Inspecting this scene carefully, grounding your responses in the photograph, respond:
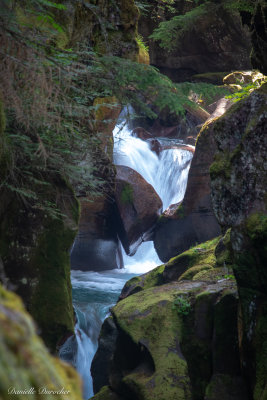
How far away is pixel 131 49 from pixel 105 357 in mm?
6903

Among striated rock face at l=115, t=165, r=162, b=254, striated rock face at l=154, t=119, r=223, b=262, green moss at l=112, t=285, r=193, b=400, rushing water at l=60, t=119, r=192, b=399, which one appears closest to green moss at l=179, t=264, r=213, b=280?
green moss at l=112, t=285, r=193, b=400

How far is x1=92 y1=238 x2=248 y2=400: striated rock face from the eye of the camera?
4977 mm

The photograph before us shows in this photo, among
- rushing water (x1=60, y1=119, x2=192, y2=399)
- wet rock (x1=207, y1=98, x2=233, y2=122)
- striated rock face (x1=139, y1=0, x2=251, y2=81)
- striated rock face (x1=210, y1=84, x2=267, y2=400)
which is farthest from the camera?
striated rock face (x1=139, y1=0, x2=251, y2=81)

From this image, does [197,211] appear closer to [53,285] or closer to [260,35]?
[260,35]

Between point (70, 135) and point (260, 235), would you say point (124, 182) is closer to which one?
point (70, 135)

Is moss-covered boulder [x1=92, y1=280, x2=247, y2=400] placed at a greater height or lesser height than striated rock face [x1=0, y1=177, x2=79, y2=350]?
lesser

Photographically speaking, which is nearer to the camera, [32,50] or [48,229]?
[32,50]

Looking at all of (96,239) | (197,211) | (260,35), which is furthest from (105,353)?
(96,239)

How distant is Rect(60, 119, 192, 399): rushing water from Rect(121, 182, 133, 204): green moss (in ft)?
5.28

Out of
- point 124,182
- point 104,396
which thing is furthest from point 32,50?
point 124,182

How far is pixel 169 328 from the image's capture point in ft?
18.7

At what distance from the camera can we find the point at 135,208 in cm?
1441

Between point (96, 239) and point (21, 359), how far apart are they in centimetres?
1447

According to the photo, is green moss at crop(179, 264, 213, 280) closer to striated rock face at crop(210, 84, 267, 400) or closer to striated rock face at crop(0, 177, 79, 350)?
striated rock face at crop(210, 84, 267, 400)
